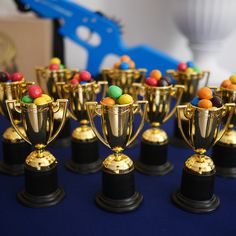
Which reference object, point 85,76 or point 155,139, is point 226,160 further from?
point 85,76

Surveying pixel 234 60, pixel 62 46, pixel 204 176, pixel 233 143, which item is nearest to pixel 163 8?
pixel 234 60

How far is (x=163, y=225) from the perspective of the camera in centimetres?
61

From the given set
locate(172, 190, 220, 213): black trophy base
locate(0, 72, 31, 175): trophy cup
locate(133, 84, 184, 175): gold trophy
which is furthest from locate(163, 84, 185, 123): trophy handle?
locate(0, 72, 31, 175): trophy cup

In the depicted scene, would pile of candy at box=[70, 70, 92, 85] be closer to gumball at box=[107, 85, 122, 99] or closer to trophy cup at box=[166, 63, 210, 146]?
gumball at box=[107, 85, 122, 99]

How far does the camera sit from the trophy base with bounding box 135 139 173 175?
790mm

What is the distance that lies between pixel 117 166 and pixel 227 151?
272mm

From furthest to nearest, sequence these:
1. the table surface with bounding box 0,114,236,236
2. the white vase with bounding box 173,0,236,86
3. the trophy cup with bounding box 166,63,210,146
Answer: the white vase with bounding box 173,0,236,86
the trophy cup with bounding box 166,63,210,146
the table surface with bounding box 0,114,236,236

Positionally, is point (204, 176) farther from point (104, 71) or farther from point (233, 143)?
point (104, 71)

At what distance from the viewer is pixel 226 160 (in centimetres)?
79

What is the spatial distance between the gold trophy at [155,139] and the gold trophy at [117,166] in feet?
0.41

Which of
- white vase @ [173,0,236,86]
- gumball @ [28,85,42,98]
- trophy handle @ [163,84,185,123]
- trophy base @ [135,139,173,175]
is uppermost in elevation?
white vase @ [173,0,236,86]

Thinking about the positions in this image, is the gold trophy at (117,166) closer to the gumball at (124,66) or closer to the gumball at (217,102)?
the gumball at (217,102)

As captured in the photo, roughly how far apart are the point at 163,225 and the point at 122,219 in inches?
2.8

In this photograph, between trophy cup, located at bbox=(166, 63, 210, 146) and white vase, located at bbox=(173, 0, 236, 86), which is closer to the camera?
trophy cup, located at bbox=(166, 63, 210, 146)
